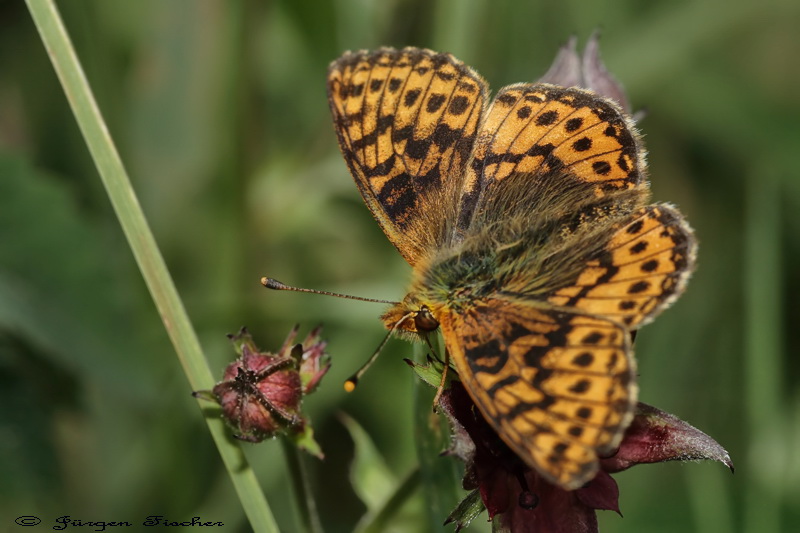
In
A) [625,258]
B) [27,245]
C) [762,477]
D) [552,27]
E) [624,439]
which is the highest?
[552,27]

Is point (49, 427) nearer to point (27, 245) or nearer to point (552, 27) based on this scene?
point (27, 245)

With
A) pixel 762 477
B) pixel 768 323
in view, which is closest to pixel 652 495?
pixel 762 477

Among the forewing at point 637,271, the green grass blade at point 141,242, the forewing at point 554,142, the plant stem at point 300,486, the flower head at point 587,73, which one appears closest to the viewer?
the forewing at point 637,271

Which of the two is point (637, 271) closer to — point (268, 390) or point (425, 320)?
point (425, 320)

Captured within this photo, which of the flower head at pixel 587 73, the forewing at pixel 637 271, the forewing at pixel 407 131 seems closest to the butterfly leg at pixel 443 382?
the forewing at pixel 637 271

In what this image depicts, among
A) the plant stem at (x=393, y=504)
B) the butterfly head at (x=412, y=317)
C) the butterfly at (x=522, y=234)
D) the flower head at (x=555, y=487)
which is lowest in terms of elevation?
the plant stem at (x=393, y=504)

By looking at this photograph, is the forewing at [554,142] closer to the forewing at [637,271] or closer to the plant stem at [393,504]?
the forewing at [637,271]
